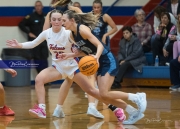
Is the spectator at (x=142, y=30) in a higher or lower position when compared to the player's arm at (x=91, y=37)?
higher

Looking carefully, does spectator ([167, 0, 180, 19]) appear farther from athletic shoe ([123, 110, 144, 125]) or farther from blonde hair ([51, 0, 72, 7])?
athletic shoe ([123, 110, 144, 125])

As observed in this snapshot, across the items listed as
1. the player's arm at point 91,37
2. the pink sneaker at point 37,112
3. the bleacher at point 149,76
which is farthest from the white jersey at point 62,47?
the bleacher at point 149,76

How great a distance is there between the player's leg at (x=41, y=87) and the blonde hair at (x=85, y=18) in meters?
0.81

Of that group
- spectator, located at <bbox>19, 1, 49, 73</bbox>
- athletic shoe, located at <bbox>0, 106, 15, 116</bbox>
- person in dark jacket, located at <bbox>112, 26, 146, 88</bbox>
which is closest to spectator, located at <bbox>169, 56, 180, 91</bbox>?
person in dark jacket, located at <bbox>112, 26, 146, 88</bbox>

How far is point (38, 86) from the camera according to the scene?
6.87 meters

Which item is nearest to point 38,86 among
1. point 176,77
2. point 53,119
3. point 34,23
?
point 53,119

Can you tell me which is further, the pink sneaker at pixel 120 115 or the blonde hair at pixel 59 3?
the blonde hair at pixel 59 3

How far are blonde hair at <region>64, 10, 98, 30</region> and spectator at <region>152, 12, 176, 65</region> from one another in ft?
15.6

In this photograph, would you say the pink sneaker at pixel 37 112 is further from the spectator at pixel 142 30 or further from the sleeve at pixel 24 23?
the spectator at pixel 142 30

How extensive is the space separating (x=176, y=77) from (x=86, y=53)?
4.57 m

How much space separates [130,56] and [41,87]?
16.7ft

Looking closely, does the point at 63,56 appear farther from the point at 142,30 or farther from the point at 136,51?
the point at 142,30

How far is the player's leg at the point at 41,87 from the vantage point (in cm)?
673

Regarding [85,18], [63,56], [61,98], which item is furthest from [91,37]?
[61,98]
